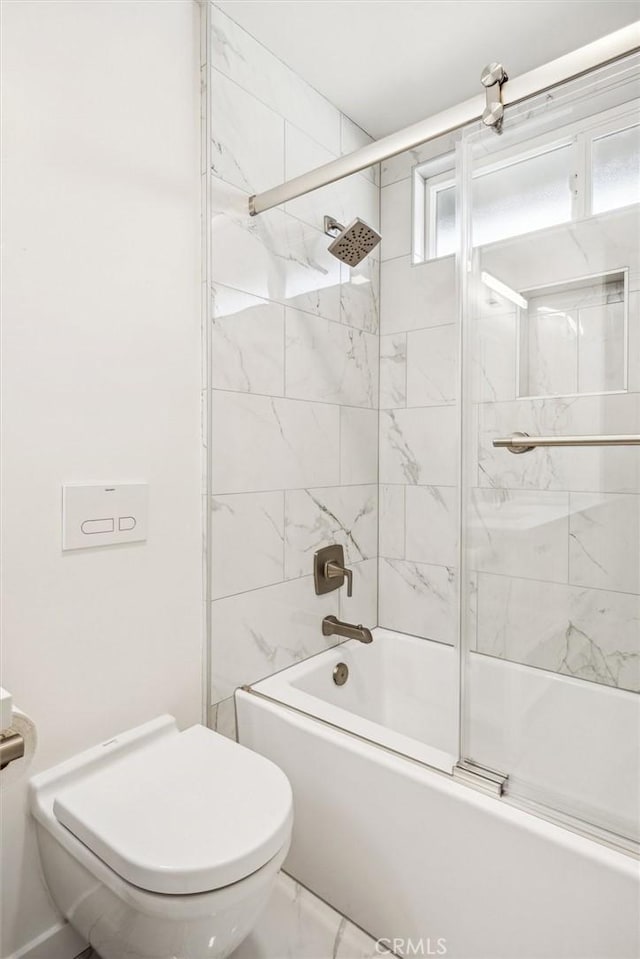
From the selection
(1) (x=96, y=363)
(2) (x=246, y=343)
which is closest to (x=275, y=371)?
(2) (x=246, y=343)

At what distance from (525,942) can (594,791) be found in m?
0.33

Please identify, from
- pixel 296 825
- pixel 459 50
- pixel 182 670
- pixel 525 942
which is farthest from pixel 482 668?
pixel 459 50

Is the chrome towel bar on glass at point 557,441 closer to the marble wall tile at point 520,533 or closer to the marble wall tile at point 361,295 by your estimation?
the marble wall tile at point 520,533

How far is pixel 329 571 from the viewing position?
2.01 m

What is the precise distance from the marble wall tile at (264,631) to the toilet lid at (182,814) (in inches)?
11.6

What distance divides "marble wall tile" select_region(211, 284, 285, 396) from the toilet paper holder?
1061 mm

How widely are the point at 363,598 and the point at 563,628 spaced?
3.42 feet

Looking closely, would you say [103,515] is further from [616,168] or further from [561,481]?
[616,168]

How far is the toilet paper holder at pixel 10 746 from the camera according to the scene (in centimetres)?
78

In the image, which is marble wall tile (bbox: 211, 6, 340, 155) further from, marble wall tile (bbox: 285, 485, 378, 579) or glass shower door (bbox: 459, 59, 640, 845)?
marble wall tile (bbox: 285, 485, 378, 579)

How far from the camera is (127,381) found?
1435mm

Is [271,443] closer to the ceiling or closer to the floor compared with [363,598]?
closer to the ceiling

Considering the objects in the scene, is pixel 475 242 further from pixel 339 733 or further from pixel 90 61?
pixel 339 733

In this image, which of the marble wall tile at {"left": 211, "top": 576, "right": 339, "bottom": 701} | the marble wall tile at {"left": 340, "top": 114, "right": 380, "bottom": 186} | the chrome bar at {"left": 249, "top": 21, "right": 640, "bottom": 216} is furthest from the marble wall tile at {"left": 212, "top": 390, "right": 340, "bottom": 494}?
the marble wall tile at {"left": 340, "top": 114, "right": 380, "bottom": 186}
